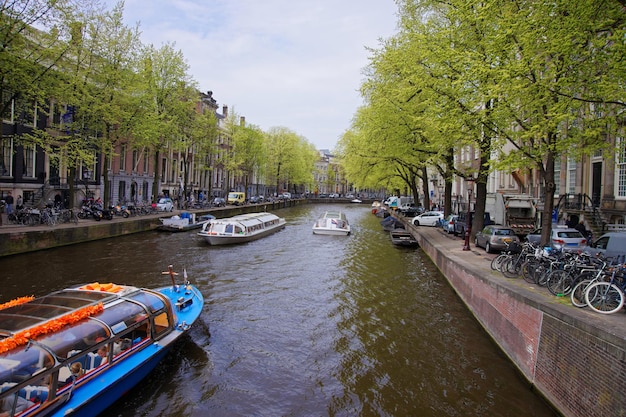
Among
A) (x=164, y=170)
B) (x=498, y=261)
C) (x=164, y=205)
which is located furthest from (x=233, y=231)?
(x=164, y=170)

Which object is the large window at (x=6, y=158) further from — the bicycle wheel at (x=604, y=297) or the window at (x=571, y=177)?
the window at (x=571, y=177)

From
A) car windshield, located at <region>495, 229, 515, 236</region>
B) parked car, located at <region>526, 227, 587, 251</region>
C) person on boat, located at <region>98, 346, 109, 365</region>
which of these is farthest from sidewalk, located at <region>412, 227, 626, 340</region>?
person on boat, located at <region>98, 346, 109, 365</region>

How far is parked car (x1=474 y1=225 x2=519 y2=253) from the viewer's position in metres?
18.8

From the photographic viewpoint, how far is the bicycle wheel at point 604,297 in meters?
8.23

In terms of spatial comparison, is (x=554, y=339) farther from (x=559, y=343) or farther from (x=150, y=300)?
(x=150, y=300)

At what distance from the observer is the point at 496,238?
62.5ft

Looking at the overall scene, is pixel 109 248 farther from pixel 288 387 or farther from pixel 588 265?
pixel 588 265

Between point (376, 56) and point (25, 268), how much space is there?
2203cm

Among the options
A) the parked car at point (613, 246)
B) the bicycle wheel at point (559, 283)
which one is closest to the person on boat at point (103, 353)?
the bicycle wheel at point (559, 283)

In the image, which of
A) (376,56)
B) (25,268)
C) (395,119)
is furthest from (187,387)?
(376,56)

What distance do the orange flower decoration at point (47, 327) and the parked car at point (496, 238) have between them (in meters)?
16.5

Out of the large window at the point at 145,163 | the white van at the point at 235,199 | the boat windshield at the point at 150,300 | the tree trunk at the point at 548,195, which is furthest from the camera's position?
the white van at the point at 235,199

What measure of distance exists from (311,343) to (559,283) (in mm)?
6355

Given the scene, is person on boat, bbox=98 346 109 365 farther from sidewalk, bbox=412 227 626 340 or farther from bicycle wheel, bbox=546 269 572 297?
bicycle wheel, bbox=546 269 572 297
